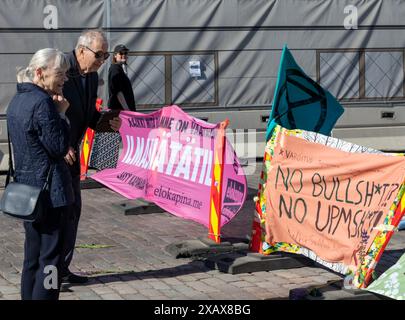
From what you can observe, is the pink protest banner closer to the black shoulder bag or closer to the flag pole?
the flag pole

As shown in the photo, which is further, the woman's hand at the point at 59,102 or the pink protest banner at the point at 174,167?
the pink protest banner at the point at 174,167

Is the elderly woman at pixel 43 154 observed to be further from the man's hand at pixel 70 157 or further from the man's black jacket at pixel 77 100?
the man's black jacket at pixel 77 100

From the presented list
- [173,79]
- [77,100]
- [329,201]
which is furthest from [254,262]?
[173,79]

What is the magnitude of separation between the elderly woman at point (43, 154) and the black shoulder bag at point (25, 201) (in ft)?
0.17

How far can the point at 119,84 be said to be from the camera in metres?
12.4

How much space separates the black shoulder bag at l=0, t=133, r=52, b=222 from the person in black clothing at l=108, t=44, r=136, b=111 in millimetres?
6203

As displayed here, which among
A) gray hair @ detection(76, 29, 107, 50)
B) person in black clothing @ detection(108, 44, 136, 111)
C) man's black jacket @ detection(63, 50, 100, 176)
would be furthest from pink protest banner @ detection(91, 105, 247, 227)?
gray hair @ detection(76, 29, 107, 50)

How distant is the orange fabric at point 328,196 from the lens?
7.30 meters

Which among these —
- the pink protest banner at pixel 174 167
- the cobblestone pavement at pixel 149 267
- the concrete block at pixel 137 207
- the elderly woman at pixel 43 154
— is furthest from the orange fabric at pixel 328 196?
the concrete block at pixel 137 207

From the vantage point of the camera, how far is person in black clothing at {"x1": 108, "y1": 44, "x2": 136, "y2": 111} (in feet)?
40.8

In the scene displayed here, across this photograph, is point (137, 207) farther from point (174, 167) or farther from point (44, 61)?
point (44, 61)

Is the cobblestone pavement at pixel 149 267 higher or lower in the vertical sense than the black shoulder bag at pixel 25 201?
lower
